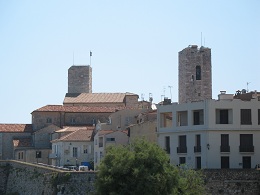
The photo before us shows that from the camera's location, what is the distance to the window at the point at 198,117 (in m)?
77.0

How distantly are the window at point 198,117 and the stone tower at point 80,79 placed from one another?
78174 mm

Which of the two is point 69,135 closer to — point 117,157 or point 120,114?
point 120,114

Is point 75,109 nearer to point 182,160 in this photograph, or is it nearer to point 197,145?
point 182,160

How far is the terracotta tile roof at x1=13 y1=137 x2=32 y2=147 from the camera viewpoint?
11850cm

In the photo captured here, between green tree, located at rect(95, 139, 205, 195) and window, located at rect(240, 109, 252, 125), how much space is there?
11445mm

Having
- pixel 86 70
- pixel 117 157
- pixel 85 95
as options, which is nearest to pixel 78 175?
pixel 117 157

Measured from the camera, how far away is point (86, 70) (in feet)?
517

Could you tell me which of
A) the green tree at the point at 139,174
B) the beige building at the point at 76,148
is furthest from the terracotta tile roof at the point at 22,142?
the green tree at the point at 139,174

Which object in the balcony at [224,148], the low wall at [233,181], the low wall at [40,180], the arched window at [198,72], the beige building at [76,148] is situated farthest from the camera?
the arched window at [198,72]

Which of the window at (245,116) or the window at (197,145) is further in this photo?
the window at (197,145)

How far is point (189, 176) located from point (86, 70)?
90.4m

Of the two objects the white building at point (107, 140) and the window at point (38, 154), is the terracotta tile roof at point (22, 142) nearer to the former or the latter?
the window at point (38, 154)

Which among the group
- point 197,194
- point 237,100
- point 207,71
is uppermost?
point 207,71

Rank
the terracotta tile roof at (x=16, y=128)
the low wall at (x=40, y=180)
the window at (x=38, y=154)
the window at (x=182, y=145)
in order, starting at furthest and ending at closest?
1. the terracotta tile roof at (x=16, y=128)
2. the window at (x=38, y=154)
3. the window at (x=182, y=145)
4. the low wall at (x=40, y=180)
